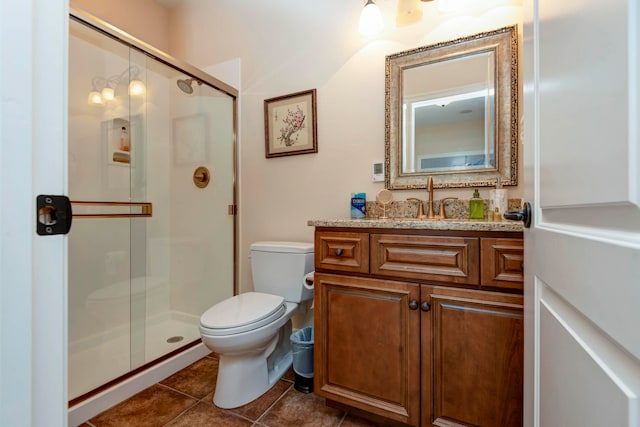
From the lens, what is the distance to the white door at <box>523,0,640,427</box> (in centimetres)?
31

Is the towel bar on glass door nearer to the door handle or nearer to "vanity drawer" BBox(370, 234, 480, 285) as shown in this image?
"vanity drawer" BBox(370, 234, 480, 285)

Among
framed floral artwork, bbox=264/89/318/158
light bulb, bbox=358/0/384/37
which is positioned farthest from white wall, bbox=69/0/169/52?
light bulb, bbox=358/0/384/37

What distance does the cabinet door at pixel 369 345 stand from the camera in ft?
3.63

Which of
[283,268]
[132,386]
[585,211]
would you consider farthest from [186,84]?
[585,211]

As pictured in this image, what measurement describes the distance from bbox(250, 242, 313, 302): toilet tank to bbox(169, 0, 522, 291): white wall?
0.24 meters

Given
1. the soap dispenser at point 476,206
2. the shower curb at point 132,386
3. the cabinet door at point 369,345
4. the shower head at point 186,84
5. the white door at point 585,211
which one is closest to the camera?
the white door at point 585,211

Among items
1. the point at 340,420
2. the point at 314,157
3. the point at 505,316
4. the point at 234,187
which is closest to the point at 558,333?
the point at 505,316

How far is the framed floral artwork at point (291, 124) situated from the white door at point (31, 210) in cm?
154

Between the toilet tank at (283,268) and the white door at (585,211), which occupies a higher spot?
the white door at (585,211)

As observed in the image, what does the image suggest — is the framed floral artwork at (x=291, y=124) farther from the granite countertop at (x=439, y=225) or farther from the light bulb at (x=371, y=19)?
the granite countertop at (x=439, y=225)

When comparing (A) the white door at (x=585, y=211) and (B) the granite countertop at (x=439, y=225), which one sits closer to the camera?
(A) the white door at (x=585, y=211)

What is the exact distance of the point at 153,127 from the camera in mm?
2059

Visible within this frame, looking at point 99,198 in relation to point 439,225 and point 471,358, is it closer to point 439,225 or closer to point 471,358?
Result: point 439,225

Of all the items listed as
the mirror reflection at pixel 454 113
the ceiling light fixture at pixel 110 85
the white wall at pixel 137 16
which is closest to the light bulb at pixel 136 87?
the ceiling light fixture at pixel 110 85
